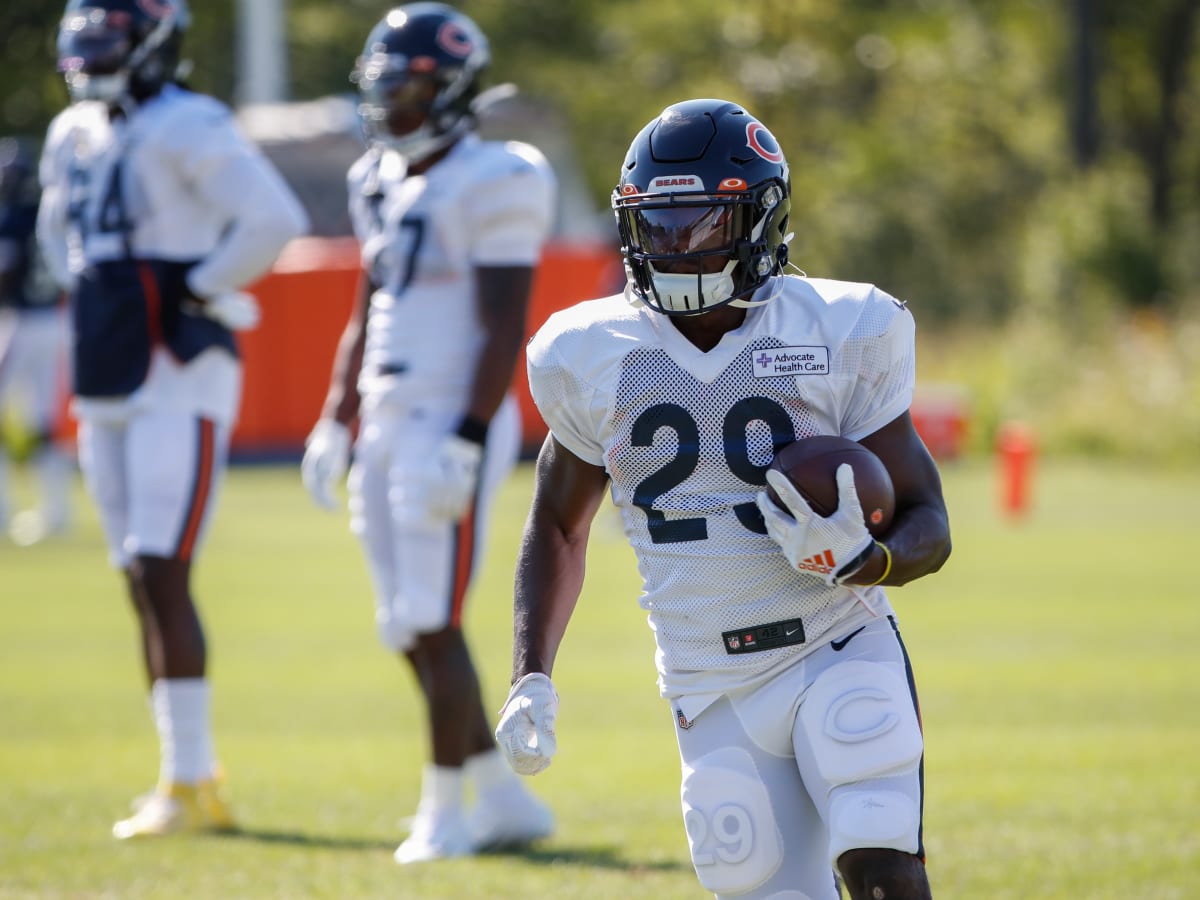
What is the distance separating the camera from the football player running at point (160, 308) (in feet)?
19.6

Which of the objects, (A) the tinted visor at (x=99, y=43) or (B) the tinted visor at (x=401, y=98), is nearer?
(B) the tinted visor at (x=401, y=98)

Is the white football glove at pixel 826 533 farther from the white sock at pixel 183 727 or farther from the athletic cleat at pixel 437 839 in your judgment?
the white sock at pixel 183 727

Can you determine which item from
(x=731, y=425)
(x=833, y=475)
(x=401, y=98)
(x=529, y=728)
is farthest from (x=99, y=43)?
(x=833, y=475)

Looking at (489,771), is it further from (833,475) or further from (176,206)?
(833,475)

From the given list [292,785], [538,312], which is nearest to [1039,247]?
[538,312]

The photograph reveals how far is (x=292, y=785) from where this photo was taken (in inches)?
271

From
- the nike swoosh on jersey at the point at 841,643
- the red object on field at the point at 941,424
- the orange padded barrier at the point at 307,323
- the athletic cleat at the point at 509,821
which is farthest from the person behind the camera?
the red object on field at the point at 941,424

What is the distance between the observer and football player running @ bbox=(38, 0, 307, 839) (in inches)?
235

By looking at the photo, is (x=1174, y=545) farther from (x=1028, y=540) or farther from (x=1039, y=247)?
(x=1039, y=247)

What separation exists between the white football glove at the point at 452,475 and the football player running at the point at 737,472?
5.81 feet

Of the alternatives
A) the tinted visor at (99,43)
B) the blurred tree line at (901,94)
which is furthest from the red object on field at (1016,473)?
the blurred tree line at (901,94)

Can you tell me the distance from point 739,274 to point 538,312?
16.3 meters

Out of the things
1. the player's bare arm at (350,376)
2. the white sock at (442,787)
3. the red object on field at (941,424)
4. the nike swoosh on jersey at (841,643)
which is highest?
the nike swoosh on jersey at (841,643)

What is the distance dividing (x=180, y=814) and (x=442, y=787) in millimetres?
918
